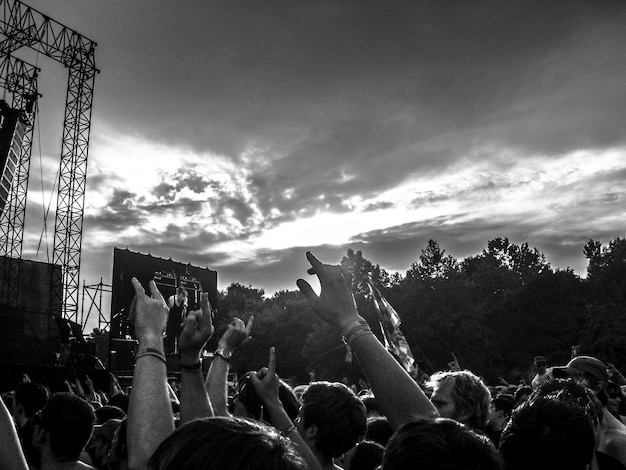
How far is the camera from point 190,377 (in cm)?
268

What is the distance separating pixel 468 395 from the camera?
3252mm

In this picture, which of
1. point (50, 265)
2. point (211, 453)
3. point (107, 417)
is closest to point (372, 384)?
point (211, 453)

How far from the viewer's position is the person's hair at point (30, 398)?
5.32 meters

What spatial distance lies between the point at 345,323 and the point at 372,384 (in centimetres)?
29

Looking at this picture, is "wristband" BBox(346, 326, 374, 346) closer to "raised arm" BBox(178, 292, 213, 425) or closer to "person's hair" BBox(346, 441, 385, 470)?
"raised arm" BBox(178, 292, 213, 425)

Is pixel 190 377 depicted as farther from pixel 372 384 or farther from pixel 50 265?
pixel 50 265

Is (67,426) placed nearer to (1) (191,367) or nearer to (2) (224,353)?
(2) (224,353)

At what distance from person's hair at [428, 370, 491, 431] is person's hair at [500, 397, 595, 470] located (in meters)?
1.31

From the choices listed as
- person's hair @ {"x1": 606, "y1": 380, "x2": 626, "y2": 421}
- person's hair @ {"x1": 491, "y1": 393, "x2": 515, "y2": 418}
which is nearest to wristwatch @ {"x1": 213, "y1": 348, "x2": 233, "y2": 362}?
person's hair @ {"x1": 491, "y1": 393, "x2": 515, "y2": 418}

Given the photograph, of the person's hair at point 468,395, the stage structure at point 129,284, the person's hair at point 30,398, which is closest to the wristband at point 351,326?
the person's hair at point 468,395

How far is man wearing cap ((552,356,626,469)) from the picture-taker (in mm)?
3133

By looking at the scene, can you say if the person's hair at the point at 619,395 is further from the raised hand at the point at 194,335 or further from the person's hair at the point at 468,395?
the raised hand at the point at 194,335

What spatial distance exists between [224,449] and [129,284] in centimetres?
2307

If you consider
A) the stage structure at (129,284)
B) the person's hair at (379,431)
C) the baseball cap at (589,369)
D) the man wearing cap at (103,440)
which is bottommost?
the man wearing cap at (103,440)
